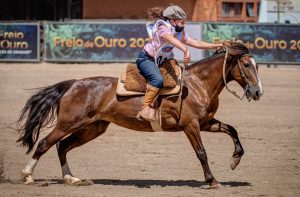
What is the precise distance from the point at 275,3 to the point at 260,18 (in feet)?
2.91

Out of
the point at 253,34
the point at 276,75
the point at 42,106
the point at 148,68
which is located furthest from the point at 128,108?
the point at 253,34

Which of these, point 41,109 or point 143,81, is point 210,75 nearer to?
point 143,81

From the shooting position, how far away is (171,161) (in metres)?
10.9

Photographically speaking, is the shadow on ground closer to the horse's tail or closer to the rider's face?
the horse's tail

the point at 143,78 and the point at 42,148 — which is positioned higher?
the point at 143,78

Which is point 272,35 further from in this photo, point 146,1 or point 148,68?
point 148,68

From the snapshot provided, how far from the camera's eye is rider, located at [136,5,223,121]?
879 centimetres

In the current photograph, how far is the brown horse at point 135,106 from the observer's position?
8992 millimetres

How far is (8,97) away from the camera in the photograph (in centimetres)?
1795

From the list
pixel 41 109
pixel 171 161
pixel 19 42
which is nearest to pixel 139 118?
pixel 41 109

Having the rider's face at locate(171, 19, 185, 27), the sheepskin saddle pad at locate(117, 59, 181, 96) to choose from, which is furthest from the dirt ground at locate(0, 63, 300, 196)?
the rider's face at locate(171, 19, 185, 27)

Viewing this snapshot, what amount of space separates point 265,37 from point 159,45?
54.7ft

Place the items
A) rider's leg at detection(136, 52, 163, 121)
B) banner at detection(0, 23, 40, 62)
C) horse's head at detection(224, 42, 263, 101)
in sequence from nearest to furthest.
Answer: rider's leg at detection(136, 52, 163, 121) < horse's head at detection(224, 42, 263, 101) < banner at detection(0, 23, 40, 62)

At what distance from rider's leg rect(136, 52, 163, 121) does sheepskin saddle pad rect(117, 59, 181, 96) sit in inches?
4.8
